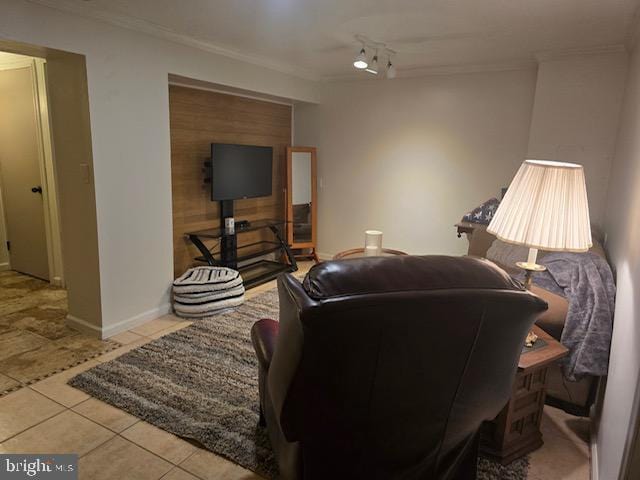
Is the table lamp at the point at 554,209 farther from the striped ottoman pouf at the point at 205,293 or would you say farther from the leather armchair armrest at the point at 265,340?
the striped ottoman pouf at the point at 205,293

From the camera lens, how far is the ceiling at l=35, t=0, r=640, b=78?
2.63 metres

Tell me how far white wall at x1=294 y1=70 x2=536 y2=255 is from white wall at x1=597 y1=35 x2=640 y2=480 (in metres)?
1.57

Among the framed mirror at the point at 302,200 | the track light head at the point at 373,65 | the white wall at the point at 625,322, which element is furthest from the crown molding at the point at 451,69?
the white wall at the point at 625,322

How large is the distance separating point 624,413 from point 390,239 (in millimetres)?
3860

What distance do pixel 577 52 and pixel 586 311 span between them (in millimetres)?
2540

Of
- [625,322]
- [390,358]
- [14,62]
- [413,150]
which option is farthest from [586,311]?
[14,62]

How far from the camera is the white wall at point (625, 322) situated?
4.68ft

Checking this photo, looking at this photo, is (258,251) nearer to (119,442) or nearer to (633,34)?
(119,442)

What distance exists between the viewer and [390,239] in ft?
17.3

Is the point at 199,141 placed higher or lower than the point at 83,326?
higher

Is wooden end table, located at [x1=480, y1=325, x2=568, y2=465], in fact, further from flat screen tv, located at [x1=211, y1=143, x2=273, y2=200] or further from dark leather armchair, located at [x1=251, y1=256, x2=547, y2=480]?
flat screen tv, located at [x1=211, y1=143, x2=273, y2=200]

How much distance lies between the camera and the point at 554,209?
1647 millimetres

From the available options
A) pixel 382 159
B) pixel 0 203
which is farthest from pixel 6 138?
pixel 382 159

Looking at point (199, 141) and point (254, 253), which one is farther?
point (254, 253)
